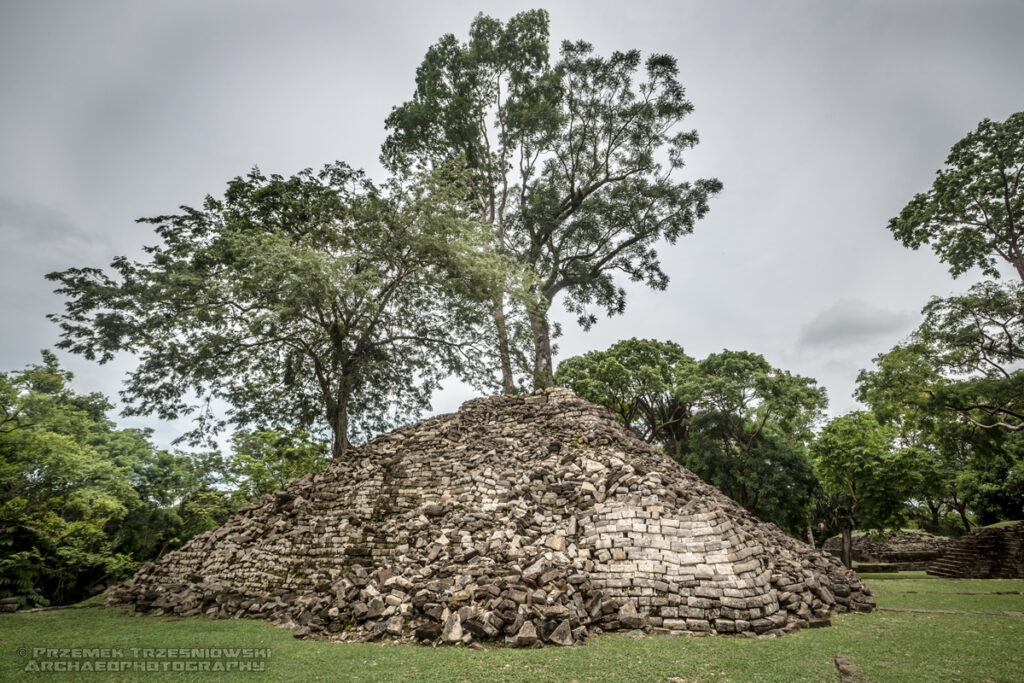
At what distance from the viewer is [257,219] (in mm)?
15398

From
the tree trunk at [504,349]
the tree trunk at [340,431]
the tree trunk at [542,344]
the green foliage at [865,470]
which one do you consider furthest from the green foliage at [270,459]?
the green foliage at [865,470]

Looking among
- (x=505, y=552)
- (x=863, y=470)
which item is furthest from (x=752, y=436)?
(x=505, y=552)

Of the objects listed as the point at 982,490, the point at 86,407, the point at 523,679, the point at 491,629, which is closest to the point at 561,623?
the point at 491,629

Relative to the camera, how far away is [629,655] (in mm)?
5547

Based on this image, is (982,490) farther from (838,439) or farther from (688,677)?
(688,677)

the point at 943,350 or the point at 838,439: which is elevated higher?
the point at 943,350

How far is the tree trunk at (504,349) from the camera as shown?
17766 millimetres

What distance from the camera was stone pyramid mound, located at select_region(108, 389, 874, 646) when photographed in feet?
22.2

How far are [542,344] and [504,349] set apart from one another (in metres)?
3.61

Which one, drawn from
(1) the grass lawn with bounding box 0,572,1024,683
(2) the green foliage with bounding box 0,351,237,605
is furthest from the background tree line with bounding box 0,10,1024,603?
(1) the grass lawn with bounding box 0,572,1024,683

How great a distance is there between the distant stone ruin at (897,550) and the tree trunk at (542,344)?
648 inches

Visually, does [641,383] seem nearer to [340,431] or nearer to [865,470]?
[865,470]

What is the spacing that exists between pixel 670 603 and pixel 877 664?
8.29 ft

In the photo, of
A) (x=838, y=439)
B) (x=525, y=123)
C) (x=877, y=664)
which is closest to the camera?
(x=877, y=664)
